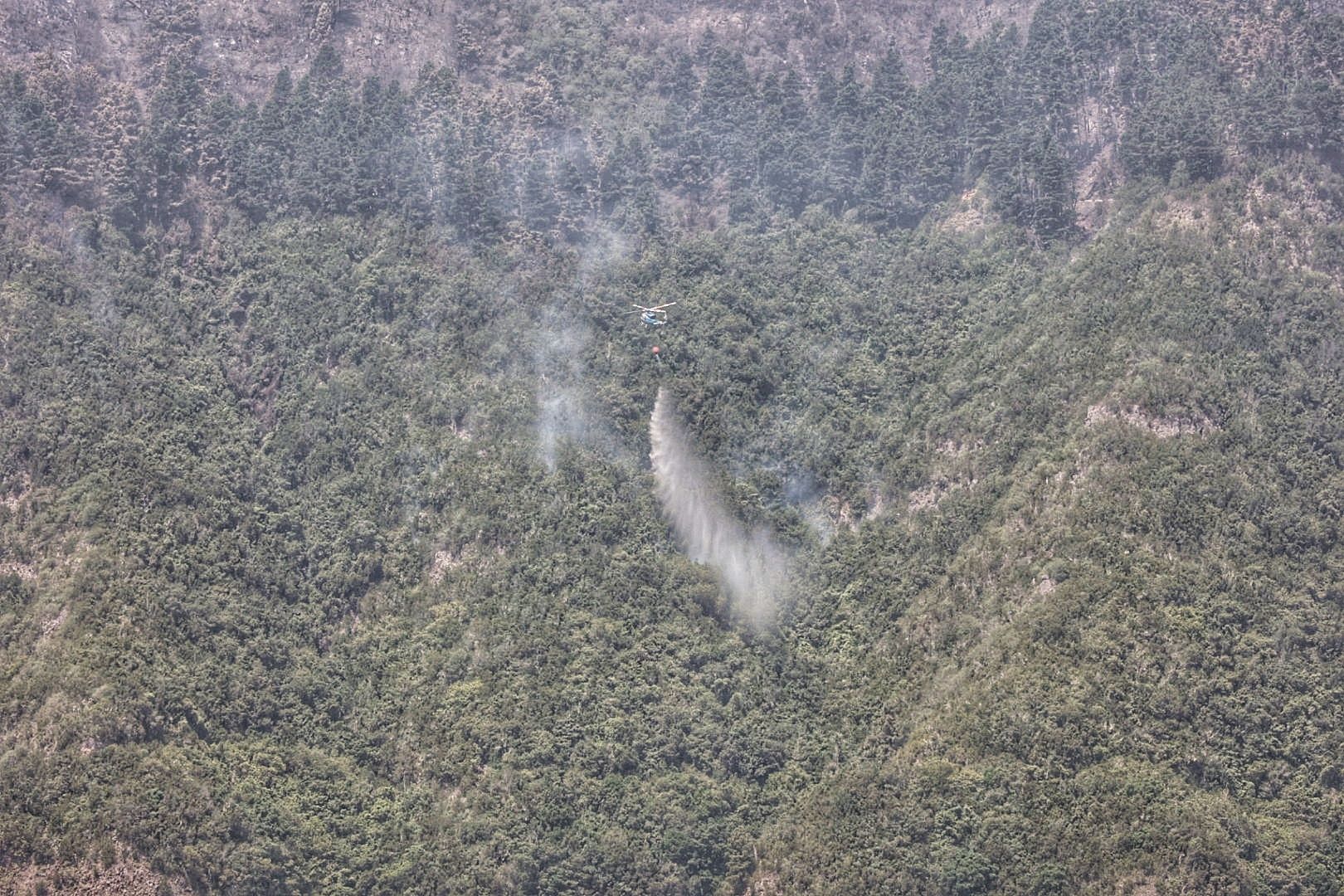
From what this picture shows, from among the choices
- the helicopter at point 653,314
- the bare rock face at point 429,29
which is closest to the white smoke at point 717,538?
the helicopter at point 653,314

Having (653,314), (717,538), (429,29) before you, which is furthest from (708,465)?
(429,29)

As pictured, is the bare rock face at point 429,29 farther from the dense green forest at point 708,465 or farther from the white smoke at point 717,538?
the white smoke at point 717,538

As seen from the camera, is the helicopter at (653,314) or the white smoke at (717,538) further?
the helicopter at (653,314)

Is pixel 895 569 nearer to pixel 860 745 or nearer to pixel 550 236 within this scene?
pixel 860 745

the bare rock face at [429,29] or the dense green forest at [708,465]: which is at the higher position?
the bare rock face at [429,29]

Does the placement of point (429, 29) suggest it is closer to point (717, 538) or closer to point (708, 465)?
point (708, 465)

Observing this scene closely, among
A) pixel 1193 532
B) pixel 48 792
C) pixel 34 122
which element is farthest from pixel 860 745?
pixel 34 122

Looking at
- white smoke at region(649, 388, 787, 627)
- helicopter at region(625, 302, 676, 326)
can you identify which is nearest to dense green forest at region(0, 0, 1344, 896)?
white smoke at region(649, 388, 787, 627)

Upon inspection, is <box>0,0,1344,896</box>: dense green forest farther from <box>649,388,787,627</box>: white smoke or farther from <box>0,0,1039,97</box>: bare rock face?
<box>0,0,1039,97</box>: bare rock face
